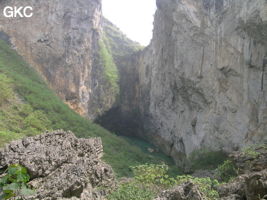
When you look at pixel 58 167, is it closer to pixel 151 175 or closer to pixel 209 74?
pixel 151 175

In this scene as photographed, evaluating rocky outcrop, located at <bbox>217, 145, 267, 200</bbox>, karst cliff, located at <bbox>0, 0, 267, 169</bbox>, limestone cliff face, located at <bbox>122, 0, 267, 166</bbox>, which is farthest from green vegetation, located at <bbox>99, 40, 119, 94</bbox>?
rocky outcrop, located at <bbox>217, 145, 267, 200</bbox>

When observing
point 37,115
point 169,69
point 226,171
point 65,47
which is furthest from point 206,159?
point 65,47

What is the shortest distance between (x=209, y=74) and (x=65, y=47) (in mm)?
16954

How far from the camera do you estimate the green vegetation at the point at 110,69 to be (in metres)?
35.2

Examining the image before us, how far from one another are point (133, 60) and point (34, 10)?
13.8 meters

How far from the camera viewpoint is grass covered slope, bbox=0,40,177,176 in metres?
18.4

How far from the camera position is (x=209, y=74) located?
19.8 m

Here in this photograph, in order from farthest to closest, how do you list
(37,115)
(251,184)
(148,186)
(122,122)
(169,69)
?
(122,122) → (169,69) → (37,115) → (148,186) → (251,184)

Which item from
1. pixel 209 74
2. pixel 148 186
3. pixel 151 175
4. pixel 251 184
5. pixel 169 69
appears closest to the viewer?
pixel 251 184

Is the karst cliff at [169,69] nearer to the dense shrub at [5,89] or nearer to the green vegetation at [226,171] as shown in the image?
the green vegetation at [226,171]

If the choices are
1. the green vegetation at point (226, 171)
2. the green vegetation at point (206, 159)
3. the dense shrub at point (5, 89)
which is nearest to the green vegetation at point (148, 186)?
the green vegetation at point (226, 171)

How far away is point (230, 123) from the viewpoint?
17859 millimetres

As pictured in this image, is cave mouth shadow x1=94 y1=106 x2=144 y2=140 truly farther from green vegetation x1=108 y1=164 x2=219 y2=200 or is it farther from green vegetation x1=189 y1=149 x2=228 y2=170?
green vegetation x1=108 y1=164 x2=219 y2=200

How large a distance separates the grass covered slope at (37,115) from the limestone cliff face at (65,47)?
3.49 meters
